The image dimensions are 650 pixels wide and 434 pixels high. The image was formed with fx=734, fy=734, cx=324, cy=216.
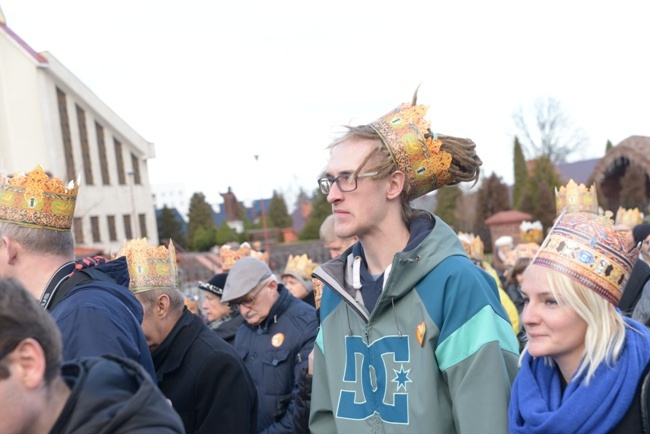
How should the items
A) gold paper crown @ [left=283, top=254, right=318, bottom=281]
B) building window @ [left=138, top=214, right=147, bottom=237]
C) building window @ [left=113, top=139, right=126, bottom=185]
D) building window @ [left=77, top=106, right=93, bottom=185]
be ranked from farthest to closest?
1. building window @ [left=138, top=214, right=147, bottom=237]
2. building window @ [left=113, top=139, right=126, bottom=185]
3. building window @ [left=77, top=106, right=93, bottom=185]
4. gold paper crown @ [left=283, top=254, right=318, bottom=281]

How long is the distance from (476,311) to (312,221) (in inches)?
1717

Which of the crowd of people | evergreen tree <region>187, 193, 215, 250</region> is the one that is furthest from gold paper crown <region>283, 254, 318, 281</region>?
evergreen tree <region>187, 193, 215, 250</region>

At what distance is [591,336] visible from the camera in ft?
9.03

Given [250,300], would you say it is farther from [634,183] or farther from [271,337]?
[634,183]

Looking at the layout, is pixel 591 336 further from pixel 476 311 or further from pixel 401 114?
pixel 401 114

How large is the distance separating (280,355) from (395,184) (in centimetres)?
239

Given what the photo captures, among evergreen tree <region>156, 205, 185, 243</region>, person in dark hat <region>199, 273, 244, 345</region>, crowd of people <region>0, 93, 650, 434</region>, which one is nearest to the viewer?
crowd of people <region>0, 93, 650, 434</region>

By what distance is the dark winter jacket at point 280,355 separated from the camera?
201 inches

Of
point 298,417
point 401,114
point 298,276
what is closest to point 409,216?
point 401,114

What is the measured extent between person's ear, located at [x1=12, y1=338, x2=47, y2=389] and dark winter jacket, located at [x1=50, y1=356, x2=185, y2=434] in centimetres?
12

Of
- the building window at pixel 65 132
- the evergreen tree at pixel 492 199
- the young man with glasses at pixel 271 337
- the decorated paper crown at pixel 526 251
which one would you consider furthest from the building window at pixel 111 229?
the young man with glasses at pixel 271 337

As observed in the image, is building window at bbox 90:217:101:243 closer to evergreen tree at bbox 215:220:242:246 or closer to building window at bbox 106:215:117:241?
building window at bbox 106:215:117:241

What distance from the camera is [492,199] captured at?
33406mm

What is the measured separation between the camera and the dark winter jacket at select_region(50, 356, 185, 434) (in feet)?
5.97
